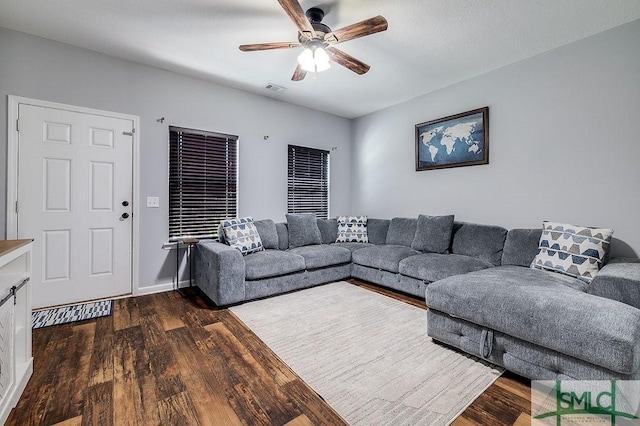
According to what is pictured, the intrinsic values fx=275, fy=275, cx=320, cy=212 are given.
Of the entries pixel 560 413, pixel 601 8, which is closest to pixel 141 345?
pixel 560 413

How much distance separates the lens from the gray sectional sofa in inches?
56.9

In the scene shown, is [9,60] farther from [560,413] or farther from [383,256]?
[560,413]

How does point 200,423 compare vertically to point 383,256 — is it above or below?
below

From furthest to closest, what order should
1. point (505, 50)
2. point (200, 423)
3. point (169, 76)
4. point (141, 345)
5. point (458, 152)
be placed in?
A: point (458, 152), point (169, 76), point (505, 50), point (141, 345), point (200, 423)

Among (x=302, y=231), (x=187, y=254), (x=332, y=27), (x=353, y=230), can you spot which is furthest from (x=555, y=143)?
(x=187, y=254)

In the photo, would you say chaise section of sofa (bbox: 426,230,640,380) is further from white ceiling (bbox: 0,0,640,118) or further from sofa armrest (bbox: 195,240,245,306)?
white ceiling (bbox: 0,0,640,118)

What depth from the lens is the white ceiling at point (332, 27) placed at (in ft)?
7.36

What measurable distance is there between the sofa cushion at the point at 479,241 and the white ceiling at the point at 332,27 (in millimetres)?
1917

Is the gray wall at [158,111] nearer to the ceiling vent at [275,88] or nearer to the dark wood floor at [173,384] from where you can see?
the ceiling vent at [275,88]

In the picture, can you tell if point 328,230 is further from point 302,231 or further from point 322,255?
point 322,255

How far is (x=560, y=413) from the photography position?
1.42m

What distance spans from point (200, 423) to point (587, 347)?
200 centimetres

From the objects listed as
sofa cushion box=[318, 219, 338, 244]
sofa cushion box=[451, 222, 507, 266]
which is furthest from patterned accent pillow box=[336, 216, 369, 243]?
sofa cushion box=[451, 222, 507, 266]

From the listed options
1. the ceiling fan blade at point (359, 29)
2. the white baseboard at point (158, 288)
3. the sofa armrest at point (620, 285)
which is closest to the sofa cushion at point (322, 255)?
the white baseboard at point (158, 288)
